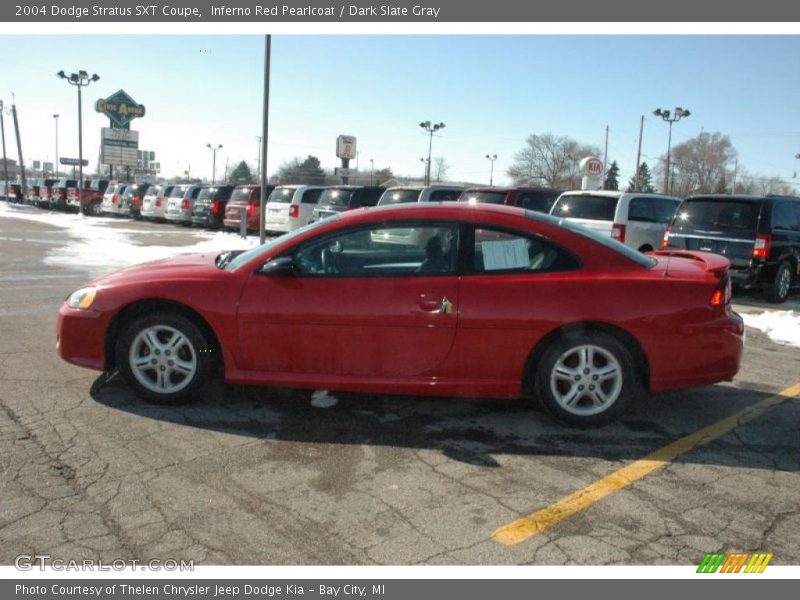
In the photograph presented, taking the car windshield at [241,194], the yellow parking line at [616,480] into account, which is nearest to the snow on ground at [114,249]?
the car windshield at [241,194]

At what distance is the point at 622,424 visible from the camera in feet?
14.8

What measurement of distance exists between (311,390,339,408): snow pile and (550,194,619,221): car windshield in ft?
25.0

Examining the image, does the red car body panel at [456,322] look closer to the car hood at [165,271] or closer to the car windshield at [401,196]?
the car hood at [165,271]

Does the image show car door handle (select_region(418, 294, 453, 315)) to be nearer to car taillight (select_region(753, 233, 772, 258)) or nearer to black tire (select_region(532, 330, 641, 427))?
black tire (select_region(532, 330, 641, 427))

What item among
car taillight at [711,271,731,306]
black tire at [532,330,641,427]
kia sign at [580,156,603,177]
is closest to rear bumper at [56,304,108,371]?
black tire at [532,330,641,427]

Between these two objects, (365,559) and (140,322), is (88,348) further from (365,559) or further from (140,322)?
(365,559)

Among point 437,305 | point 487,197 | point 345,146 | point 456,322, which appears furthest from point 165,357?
point 345,146

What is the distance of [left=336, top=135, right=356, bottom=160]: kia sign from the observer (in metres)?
28.5

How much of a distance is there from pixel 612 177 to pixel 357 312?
83.6 m

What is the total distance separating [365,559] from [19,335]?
5.27 m

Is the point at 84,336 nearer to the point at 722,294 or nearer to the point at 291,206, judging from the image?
the point at 722,294

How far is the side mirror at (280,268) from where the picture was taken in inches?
171

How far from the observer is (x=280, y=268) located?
4332mm

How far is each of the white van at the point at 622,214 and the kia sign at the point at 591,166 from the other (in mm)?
13367
